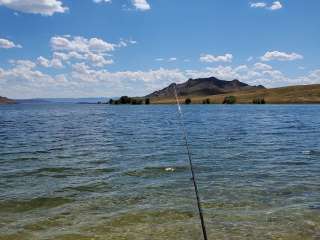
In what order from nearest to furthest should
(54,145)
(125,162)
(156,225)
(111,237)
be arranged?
(111,237), (156,225), (125,162), (54,145)

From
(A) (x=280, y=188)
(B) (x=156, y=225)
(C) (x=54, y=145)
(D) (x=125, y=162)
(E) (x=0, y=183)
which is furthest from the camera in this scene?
(C) (x=54, y=145)

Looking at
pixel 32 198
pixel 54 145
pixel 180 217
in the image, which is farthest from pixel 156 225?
pixel 54 145

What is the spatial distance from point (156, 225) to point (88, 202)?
10.6 feet

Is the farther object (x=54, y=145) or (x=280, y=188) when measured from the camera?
(x=54, y=145)

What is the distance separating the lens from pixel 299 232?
10711 millimetres

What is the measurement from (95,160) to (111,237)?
41.1ft

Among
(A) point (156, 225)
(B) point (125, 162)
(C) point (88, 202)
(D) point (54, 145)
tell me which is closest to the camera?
(A) point (156, 225)

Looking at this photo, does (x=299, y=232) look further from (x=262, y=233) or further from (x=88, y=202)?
(x=88, y=202)

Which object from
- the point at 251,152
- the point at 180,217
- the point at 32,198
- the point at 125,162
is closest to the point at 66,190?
the point at 32,198

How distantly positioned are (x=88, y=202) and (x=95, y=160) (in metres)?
9.06

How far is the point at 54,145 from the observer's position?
30.7 meters

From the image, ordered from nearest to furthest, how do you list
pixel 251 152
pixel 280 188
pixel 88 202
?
1. pixel 88 202
2. pixel 280 188
3. pixel 251 152

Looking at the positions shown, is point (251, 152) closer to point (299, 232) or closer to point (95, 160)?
point (95, 160)

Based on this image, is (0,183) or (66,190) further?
(0,183)
